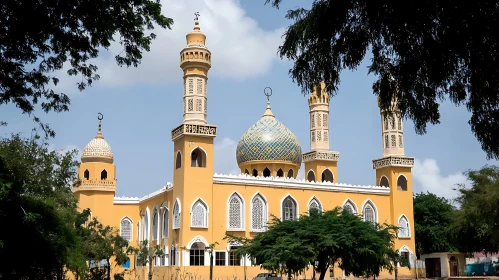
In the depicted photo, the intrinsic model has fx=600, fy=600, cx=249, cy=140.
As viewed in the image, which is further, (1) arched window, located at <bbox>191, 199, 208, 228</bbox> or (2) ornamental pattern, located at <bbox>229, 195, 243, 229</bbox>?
(2) ornamental pattern, located at <bbox>229, 195, 243, 229</bbox>

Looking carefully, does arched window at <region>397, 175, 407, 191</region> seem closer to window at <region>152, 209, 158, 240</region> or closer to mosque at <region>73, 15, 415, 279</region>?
mosque at <region>73, 15, 415, 279</region>

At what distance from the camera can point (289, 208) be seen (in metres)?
34.8

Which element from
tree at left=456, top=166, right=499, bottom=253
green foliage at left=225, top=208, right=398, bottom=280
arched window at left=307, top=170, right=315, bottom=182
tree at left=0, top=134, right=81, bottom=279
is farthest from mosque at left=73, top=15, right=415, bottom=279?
tree at left=0, top=134, right=81, bottom=279

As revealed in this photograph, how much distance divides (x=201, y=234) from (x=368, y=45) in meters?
24.3

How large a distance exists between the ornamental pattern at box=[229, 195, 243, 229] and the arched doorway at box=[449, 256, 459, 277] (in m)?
16.7

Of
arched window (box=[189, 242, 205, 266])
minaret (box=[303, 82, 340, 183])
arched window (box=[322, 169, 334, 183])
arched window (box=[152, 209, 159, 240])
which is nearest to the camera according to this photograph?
arched window (box=[189, 242, 205, 266])

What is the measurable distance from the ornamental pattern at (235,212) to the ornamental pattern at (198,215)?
173 cm

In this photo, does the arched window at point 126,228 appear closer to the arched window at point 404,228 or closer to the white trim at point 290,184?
the white trim at point 290,184

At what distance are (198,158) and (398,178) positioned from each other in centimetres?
1425

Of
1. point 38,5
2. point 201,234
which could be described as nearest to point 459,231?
point 201,234

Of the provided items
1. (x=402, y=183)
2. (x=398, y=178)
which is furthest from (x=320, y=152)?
(x=402, y=183)

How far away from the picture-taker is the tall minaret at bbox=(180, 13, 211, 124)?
109ft

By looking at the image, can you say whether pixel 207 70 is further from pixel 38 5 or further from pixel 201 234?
pixel 38 5

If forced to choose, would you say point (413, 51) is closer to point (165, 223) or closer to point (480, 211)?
point (480, 211)
